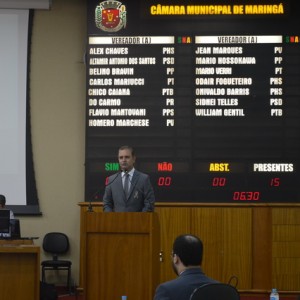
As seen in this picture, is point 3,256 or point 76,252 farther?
point 76,252

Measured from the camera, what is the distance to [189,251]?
4.09 meters

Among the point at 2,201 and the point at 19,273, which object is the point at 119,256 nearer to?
the point at 19,273

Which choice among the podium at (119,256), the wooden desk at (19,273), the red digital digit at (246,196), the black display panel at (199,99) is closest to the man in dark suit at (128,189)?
the podium at (119,256)

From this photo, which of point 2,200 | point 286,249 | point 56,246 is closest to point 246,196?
point 286,249

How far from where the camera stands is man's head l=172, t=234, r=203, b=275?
161 inches

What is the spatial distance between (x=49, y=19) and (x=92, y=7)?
714 mm

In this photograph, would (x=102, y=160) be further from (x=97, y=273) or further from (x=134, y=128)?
(x=97, y=273)

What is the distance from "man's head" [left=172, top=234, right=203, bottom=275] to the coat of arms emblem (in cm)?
601

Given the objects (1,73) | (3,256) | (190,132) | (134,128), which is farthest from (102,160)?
(3,256)

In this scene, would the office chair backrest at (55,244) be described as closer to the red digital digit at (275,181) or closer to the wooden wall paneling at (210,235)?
the wooden wall paneling at (210,235)

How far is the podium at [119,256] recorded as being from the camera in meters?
6.37

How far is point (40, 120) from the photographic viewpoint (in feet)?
33.2

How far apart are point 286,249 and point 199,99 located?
218 centimetres

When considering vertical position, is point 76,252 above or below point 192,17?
below
